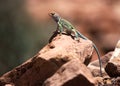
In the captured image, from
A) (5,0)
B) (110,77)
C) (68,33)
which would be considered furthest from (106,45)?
(110,77)

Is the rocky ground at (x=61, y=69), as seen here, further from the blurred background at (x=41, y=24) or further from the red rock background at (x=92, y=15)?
the red rock background at (x=92, y=15)

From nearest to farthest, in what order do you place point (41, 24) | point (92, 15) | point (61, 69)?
point (61, 69), point (41, 24), point (92, 15)

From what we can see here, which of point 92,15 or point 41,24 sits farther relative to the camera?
point 92,15

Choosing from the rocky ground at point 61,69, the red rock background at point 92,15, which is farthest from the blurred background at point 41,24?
the rocky ground at point 61,69

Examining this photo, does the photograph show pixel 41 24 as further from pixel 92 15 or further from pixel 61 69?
pixel 61 69

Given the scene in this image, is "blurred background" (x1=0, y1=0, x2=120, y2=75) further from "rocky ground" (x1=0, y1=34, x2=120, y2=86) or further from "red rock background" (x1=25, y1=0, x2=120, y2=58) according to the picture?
"rocky ground" (x1=0, y1=34, x2=120, y2=86)

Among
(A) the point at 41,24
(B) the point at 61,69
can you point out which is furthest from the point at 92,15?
(B) the point at 61,69

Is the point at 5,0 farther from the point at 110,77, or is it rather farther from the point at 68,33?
the point at 110,77

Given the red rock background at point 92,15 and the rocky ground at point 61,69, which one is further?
the red rock background at point 92,15
